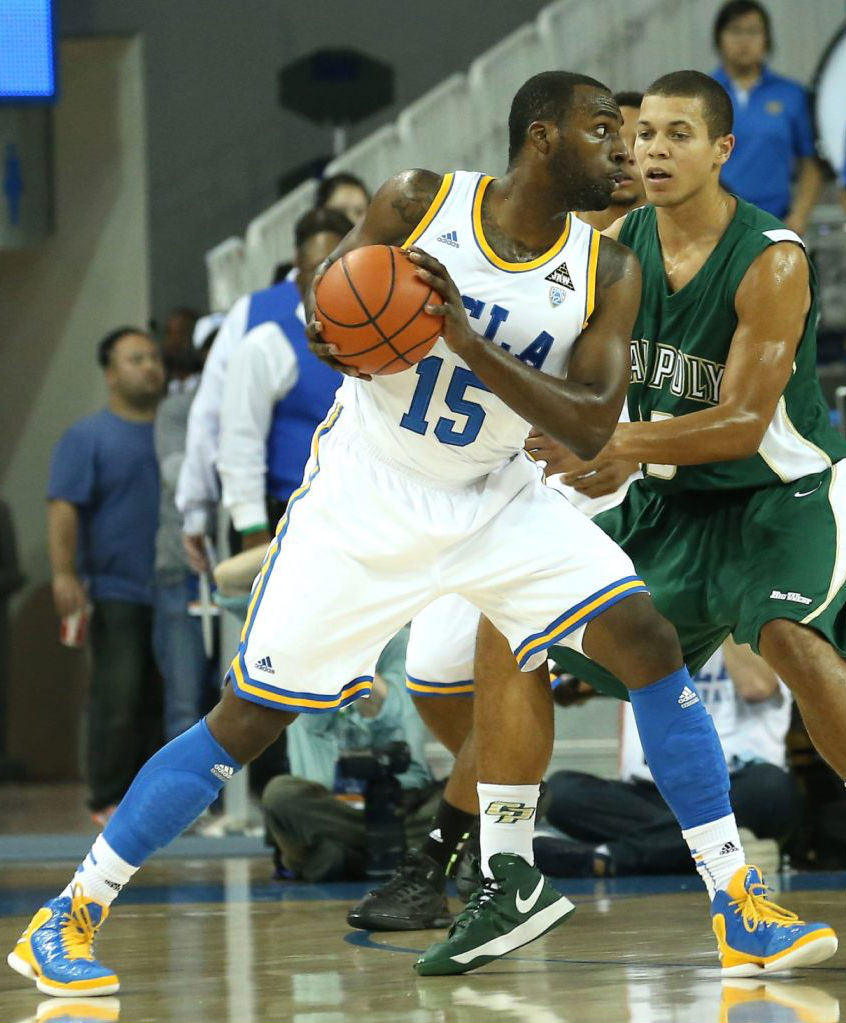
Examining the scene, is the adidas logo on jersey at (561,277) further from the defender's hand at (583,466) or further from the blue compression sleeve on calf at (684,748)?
the blue compression sleeve on calf at (684,748)

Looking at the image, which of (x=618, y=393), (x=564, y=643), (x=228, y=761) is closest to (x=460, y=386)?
(x=618, y=393)

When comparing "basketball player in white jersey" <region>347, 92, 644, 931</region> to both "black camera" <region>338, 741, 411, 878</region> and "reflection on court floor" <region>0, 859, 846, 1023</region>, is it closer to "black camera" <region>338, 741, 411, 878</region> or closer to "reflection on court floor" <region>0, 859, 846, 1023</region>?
"reflection on court floor" <region>0, 859, 846, 1023</region>

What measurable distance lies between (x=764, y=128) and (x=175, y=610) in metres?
3.88

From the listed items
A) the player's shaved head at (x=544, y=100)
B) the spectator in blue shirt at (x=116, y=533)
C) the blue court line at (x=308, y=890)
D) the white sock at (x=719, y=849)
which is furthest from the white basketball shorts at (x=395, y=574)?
the spectator in blue shirt at (x=116, y=533)

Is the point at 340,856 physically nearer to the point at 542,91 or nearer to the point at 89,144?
the point at 542,91

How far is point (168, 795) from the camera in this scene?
3.64 metres

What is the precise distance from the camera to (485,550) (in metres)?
3.71

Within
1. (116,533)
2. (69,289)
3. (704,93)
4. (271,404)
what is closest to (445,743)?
(704,93)

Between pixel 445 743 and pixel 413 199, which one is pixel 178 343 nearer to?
pixel 445 743

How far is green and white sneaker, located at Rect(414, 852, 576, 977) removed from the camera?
148 inches

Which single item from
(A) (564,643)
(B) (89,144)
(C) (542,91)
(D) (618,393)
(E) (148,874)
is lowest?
(E) (148,874)

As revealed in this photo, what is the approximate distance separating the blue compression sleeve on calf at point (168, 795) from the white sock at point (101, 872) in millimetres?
16

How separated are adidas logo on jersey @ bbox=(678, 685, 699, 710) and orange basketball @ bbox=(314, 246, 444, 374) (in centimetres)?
87

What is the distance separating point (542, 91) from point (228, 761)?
1499mm
